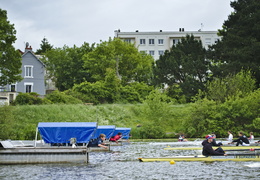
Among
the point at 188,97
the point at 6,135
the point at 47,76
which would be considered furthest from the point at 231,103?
the point at 47,76

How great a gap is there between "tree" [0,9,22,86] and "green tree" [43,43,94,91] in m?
40.9

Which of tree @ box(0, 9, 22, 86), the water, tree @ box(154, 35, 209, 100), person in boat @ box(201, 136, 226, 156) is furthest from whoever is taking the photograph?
tree @ box(154, 35, 209, 100)

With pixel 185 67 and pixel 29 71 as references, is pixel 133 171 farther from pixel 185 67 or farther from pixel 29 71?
pixel 29 71

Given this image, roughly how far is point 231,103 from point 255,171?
37.9 metres

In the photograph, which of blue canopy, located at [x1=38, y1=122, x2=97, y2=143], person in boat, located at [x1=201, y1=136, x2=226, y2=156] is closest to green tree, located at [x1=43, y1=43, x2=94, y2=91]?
blue canopy, located at [x1=38, y1=122, x2=97, y2=143]

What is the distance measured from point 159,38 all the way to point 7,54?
74.7 m

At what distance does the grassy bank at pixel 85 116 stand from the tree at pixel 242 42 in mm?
11705

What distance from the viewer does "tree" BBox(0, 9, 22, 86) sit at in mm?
52562

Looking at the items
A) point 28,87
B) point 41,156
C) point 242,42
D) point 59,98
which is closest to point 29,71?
point 28,87

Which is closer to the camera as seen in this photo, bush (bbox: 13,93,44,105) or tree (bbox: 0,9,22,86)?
tree (bbox: 0,9,22,86)

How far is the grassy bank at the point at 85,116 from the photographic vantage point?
57022 millimetres

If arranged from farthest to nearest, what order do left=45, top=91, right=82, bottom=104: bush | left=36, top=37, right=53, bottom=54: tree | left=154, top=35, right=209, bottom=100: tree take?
left=36, top=37, right=53, bottom=54: tree, left=154, top=35, right=209, bottom=100: tree, left=45, top=91, right=82, bottom=104: bush

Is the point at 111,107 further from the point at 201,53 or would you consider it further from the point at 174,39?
the point at 174,39

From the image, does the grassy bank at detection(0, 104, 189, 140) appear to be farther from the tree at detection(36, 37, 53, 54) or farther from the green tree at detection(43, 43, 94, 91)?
the tree at detection(36, 37, 53, 54)
